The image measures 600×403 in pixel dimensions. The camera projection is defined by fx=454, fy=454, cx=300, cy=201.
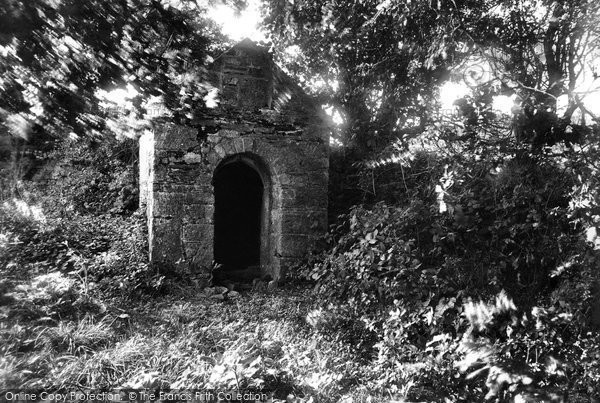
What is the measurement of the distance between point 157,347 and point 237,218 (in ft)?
17.1

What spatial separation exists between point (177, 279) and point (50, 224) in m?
2.70

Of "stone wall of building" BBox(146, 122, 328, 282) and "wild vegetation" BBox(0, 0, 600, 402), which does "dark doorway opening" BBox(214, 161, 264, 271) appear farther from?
"wild vegetation" BBox(0, 0, 600, 402)

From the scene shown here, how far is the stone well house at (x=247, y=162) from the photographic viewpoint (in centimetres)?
741

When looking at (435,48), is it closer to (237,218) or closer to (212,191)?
(212,191)

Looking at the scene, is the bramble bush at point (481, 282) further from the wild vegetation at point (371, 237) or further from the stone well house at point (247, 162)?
the stone well house at point (247, 162)

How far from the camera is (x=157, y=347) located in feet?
15.0

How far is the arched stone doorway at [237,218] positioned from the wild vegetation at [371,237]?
1.95 m

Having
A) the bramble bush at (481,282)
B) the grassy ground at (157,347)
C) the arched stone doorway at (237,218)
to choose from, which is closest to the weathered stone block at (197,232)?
the grassy ground at (157,347)

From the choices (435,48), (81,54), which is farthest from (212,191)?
(81,54)

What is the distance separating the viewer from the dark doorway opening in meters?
9.52

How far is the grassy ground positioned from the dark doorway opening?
3.23 metres

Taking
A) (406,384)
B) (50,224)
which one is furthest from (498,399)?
(50,224)

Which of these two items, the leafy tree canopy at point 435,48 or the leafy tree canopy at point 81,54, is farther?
the leafy tree canopy at point 435,48

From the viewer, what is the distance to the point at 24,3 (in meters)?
2.11
